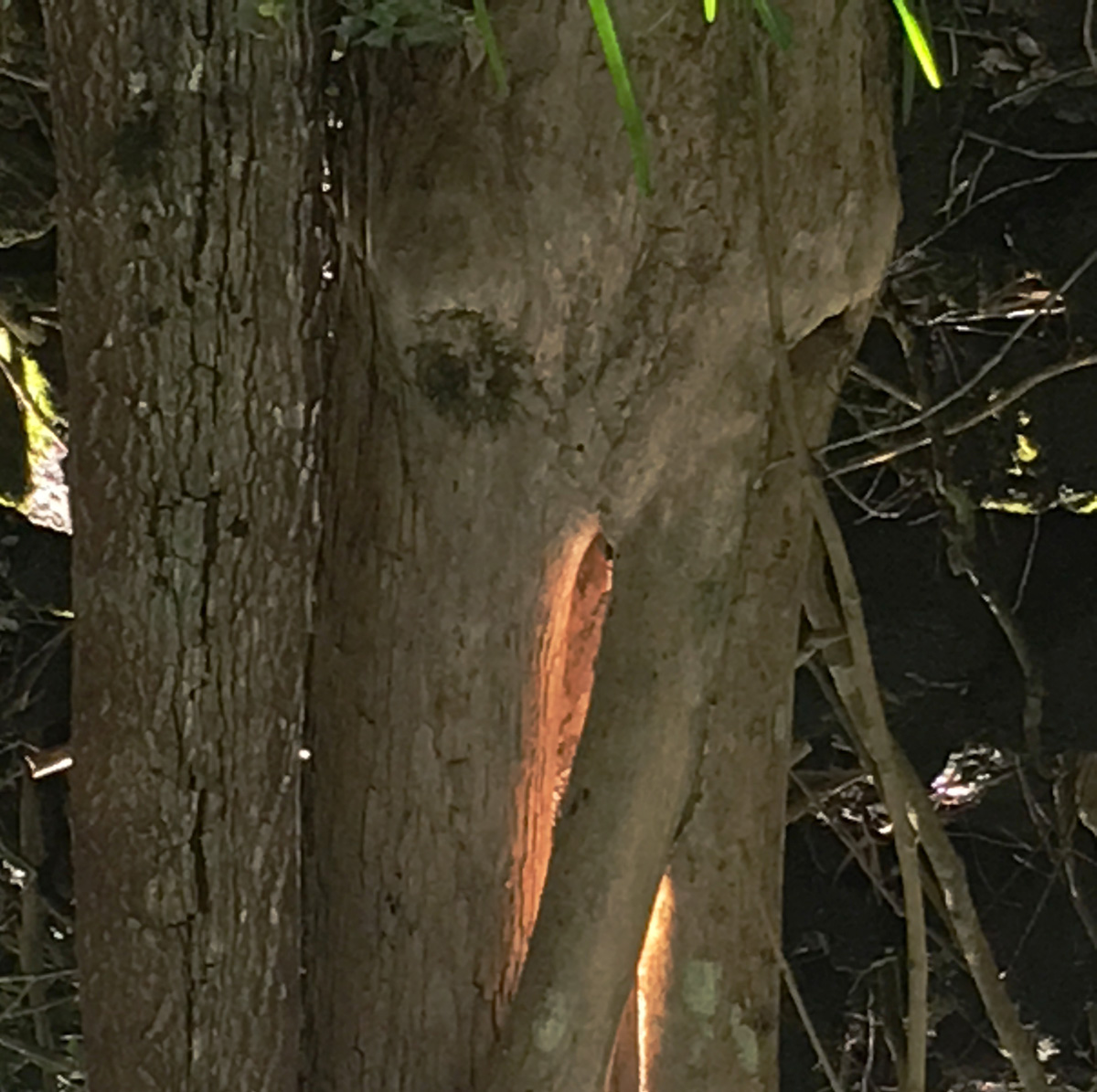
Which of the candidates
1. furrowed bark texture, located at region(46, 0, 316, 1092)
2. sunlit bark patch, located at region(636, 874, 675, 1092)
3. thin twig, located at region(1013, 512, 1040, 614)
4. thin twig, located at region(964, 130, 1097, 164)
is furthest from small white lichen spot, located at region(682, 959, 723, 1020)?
thin twig, located at region(964, 130, 1097, 164)

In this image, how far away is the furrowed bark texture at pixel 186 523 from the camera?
769 mm

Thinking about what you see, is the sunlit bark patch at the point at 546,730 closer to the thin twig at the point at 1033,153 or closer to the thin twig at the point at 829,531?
the thin twig at the point at 829,531

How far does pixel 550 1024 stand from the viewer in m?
0.82

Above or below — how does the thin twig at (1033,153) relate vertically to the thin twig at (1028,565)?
above

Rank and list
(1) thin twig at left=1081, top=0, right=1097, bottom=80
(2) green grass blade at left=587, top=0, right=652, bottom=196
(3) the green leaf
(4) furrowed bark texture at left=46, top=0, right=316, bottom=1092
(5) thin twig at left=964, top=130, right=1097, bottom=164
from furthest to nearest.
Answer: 1. (5) thin twig at left=964, top=130, right=1097, bottom=164
2. (1) thin twig at left=1081, top=0, right=1097, bottom=80
3. (4) furrowed bark texture at left=46, top=0, right=316, bottom=1092
4. (3) the green leaf
5. (2) green grass blade at left=587, top=0, right=652, bottom=196

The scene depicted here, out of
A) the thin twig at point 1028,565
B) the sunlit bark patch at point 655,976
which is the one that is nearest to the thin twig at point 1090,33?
the thin twig at point 1028,565

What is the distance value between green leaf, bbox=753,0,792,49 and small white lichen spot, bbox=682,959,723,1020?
0.65 m

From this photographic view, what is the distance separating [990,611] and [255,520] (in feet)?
2.72

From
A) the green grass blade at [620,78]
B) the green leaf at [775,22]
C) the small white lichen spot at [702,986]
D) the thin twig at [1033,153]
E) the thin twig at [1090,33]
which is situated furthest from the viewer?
the thin twig at [1033,153]

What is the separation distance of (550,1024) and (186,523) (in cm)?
40

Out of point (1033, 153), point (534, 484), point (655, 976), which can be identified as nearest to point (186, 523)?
point (534, 484)

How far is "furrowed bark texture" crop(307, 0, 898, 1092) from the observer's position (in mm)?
772

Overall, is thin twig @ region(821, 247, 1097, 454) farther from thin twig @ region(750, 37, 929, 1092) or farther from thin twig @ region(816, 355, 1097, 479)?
thin twig @ region(750, 37, 929, 1092)

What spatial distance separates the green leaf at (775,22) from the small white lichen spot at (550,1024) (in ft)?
1.92
